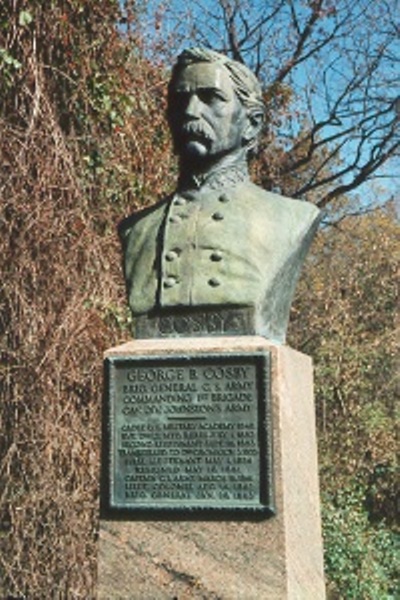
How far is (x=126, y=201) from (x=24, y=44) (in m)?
1.48

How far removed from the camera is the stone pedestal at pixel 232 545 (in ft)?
12.3

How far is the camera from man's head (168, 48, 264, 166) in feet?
14.0

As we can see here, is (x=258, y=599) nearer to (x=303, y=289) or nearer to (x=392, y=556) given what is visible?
(x=392, y=556)

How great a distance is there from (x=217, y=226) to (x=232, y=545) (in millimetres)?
1418

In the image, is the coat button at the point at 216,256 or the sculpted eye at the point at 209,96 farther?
the sculpted eye at the point at 209,96

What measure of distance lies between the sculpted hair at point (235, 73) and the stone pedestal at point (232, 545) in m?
1.17

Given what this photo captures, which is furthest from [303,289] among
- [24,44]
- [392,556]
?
[24,44]

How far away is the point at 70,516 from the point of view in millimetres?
6418

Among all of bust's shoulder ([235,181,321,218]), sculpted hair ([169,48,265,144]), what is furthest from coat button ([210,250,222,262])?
sculpted hair ([169,48,265,144])

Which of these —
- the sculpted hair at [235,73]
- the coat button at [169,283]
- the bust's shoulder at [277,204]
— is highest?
the sculpted hair at [235,73]

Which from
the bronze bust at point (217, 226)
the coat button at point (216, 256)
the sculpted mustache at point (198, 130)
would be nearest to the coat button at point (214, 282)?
the bronze bust at point (217, 226)

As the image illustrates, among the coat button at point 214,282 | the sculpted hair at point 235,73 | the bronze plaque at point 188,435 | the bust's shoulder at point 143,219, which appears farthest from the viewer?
the bust's shoulder at point 143,219

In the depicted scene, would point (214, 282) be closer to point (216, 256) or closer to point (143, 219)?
point (216, 256)

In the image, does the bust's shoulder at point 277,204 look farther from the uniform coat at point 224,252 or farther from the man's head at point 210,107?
the man's head at point 210,107
